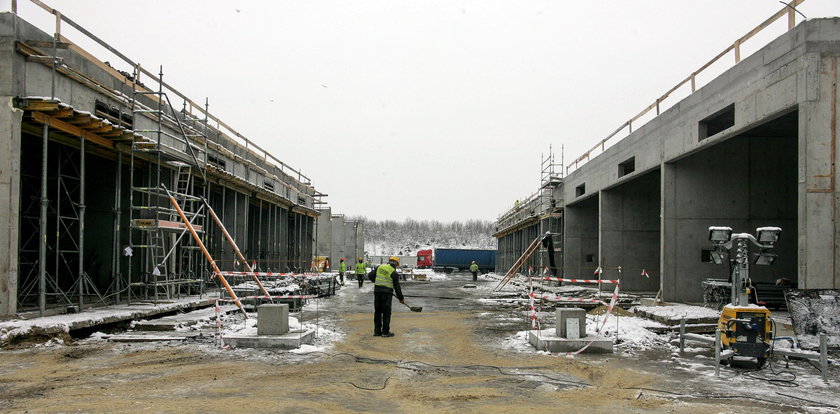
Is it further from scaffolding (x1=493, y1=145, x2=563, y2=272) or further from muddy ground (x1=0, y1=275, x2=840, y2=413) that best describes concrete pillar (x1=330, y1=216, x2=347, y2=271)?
muddy ground (x1=0, y1=275, x2=840, y2=413)

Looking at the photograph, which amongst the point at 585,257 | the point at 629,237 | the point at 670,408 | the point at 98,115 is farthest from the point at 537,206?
the point at 670,408

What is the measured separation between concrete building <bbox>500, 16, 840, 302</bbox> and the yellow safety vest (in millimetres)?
8200

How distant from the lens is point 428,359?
1022 cm

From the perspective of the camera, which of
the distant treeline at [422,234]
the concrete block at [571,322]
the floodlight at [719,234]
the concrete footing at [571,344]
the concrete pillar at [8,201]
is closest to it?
the floodlight at [719,234]

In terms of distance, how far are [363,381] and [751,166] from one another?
52.6 ft

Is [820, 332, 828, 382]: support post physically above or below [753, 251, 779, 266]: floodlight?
below

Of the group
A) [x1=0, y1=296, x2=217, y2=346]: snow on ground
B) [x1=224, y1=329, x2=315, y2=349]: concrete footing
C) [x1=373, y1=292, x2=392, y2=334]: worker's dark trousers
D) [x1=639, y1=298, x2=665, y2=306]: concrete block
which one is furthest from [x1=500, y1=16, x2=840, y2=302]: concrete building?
[x1=0, y1=296, x2=217, y2=346]: snow on ground

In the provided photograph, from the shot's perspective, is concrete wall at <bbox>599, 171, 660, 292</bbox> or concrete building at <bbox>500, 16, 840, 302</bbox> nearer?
concrete building at <bbox>500, 16, 840, 302</bbox>

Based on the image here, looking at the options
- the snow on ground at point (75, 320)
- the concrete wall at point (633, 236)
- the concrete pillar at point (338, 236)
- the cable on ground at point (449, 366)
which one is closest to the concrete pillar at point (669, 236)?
the concrete wall at point (633, 236)

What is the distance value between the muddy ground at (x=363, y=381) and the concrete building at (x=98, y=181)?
3.83 meters

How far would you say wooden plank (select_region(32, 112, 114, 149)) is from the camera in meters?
11.9

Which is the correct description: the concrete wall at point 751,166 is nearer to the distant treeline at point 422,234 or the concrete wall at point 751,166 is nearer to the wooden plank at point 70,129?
the wooden plank at point 70,129

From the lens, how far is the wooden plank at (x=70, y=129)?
11914mm

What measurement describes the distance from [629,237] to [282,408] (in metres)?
22.2
